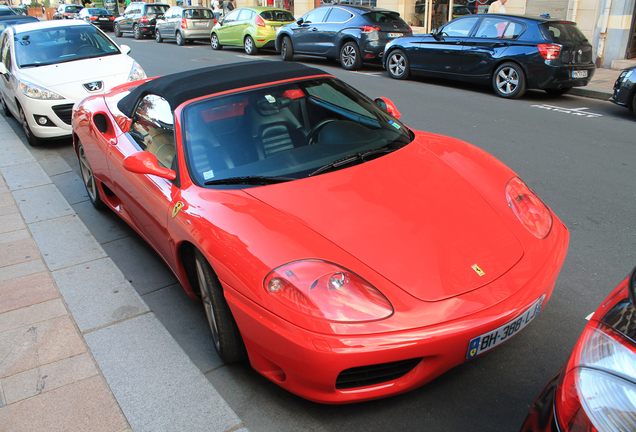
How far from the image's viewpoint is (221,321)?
2.54m

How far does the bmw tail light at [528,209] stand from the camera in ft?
8.71

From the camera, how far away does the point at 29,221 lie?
187 inches

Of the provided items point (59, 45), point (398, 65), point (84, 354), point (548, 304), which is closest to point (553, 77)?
point (398, 65)

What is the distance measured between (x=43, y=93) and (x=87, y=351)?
539cm

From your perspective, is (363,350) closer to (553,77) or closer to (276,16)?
(553,77)

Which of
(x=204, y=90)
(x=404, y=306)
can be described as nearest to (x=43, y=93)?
(x=204, y=90)

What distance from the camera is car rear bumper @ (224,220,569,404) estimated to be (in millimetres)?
2010

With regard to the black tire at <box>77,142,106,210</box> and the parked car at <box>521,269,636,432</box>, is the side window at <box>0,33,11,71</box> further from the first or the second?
the parked car at <box>521,269,636,432</box>

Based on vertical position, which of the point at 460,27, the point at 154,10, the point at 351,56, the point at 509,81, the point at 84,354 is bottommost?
the point at 84,354

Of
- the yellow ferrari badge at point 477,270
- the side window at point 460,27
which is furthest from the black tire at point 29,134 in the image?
the side window at point 460,27

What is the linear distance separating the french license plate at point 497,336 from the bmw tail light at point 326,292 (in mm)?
393

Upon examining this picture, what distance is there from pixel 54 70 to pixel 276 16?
37.6ft

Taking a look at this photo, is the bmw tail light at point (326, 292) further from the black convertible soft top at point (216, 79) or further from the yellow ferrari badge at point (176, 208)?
the black convertible soft top at point (216, 79)

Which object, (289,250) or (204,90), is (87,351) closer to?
(289,250)
